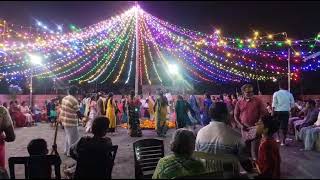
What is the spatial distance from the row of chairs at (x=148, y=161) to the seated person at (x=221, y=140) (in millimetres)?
186

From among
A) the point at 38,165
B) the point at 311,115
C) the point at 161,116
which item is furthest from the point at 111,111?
the point at 38,165

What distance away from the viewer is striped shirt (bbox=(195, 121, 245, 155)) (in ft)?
15.0

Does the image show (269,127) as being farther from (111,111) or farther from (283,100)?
(111,111)

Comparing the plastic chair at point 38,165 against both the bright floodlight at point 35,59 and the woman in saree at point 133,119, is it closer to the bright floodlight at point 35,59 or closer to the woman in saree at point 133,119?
the woman in saree at point 133,119

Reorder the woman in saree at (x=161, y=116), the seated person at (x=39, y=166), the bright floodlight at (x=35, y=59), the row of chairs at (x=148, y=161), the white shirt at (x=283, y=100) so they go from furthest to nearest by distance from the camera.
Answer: the bright floodlight at (x=35, y=59) → the woman in saree at (x=161, y=116) → the white shirt at (x=283, y=100) → the seated person at (x=39, y=166) → the row of chairs at (x=148, y=161)

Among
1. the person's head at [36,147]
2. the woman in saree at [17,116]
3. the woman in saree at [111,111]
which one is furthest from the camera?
the woman in saree at [17,116]

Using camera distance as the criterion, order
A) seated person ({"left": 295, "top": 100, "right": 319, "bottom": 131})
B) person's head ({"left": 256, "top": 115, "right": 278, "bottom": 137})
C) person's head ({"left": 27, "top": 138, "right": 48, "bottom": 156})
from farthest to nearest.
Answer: seated person ({"left": 295, "top": 100, "right": 319, "bottom": 131})
person's head ({"left": 256, "top": 115, "right": 278, "bottom": 137})
person's head ({"left": 27, "top": 138, "right": 48, "bottom": 156})

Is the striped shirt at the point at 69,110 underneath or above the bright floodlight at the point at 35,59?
underneath

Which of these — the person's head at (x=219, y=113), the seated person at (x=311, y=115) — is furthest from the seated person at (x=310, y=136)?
the person's head at (x=219, y=113)

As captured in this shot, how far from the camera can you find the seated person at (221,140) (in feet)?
15.0

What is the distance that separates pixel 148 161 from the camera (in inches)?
228

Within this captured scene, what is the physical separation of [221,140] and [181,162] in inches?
34.3

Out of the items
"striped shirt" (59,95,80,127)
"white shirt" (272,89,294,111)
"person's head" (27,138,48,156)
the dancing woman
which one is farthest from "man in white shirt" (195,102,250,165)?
the dancing woman

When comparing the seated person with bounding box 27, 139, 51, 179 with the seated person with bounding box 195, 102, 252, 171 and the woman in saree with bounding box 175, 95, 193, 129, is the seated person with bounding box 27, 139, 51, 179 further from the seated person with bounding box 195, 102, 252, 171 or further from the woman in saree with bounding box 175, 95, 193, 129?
the woman in saree with bounding box 175, 95, 193, 129
